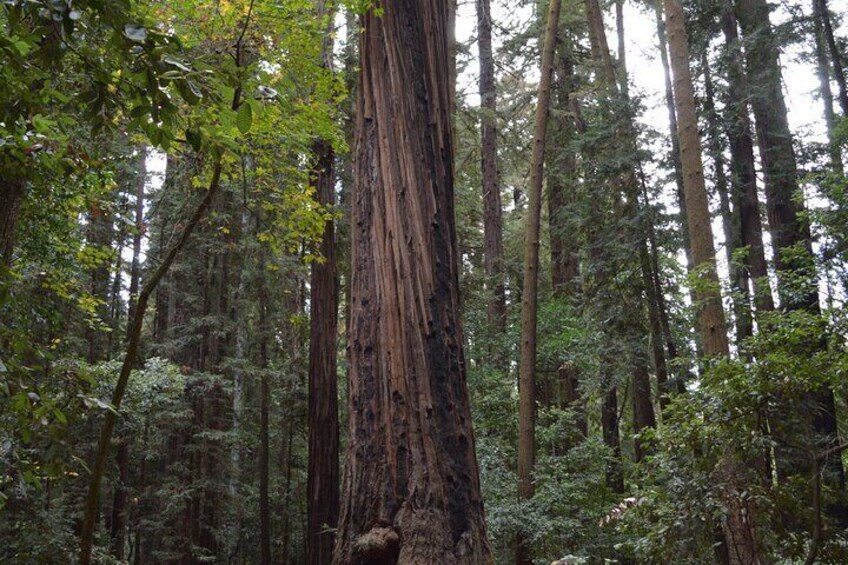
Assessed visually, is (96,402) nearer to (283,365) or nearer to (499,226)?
(499,226)

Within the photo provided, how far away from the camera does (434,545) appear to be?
3.08 m

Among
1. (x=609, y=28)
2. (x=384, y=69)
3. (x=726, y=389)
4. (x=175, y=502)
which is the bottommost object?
(x=175, y=502)

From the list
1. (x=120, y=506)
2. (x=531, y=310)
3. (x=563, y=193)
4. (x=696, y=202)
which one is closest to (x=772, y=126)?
(x=563, y=193)

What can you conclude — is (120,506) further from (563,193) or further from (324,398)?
(563,193)

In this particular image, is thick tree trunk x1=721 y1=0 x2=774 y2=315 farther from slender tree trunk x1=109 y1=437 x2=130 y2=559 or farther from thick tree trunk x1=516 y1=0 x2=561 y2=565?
slender tree trunk x1=109 y1=437 x2=130 y2=559

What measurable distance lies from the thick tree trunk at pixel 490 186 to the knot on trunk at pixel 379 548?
12.1m

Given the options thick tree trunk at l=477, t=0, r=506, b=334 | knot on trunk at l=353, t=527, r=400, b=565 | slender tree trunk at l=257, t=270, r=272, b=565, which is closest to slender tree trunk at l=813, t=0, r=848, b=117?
thick tree trunk at l=477, t=0, r=506, b=334

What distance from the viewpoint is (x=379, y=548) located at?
10.0 ft

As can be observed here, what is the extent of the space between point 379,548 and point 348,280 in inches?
560

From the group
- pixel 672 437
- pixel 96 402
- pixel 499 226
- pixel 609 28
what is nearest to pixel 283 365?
pixel 499 226

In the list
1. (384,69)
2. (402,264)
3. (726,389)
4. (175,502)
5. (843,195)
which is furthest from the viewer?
(175,502)

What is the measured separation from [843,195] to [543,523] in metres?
5.77

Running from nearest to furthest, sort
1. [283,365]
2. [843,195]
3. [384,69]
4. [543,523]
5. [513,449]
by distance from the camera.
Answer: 1. [384,69]
2. [843,195]
3. [543,523]
4. [513,449]
5. [283,365]

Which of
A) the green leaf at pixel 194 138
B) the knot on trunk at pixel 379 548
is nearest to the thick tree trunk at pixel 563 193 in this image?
the knot on trunk at pixel 379 548
